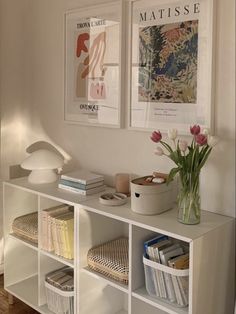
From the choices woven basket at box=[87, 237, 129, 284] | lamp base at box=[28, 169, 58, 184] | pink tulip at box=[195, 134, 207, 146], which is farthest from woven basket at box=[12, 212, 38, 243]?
pink tulip at box=[195, 134, 207, 146]

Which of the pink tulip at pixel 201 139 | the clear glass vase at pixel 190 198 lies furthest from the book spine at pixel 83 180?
the pink tulip at pixel 201 139

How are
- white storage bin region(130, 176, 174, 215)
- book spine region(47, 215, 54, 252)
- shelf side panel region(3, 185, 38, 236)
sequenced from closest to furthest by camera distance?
1. white storage bin region(130, 176, 174, 215)
2. book spine region(47, 215, 54, 252)
3. shelf side panel region(3, 185, 38, 236)

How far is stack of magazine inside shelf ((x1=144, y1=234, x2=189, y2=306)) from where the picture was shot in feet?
5.61

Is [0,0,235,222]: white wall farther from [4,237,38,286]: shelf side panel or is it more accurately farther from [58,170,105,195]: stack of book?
[4,237,38,286]: shelf side panel

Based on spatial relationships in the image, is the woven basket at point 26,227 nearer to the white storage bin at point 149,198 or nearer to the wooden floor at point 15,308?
the wooden floor at point 15,308

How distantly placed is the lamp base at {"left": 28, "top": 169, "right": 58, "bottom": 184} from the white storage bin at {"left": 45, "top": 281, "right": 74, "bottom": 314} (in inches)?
23.6

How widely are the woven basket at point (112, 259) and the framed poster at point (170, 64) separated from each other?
0.65 metres

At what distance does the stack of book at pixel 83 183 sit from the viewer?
7.23 ft

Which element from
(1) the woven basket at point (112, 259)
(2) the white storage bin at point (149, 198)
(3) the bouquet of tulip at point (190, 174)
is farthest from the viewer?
(1) the woven basket at point (112, 259)

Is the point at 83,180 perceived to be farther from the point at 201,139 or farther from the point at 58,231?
the point at 201,139

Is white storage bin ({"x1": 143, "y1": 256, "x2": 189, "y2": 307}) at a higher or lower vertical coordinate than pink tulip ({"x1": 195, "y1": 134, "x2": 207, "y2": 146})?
lower

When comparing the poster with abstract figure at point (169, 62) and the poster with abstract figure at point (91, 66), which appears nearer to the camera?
the poster with abstract figure at point (169, 62)

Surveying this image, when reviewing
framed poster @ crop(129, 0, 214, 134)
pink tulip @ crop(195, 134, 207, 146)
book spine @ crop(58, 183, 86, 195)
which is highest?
framed poster @ crop(129, 0, 214, 134)

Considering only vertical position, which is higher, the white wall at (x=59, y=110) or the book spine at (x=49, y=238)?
the white wall at (x=59, y=110)
